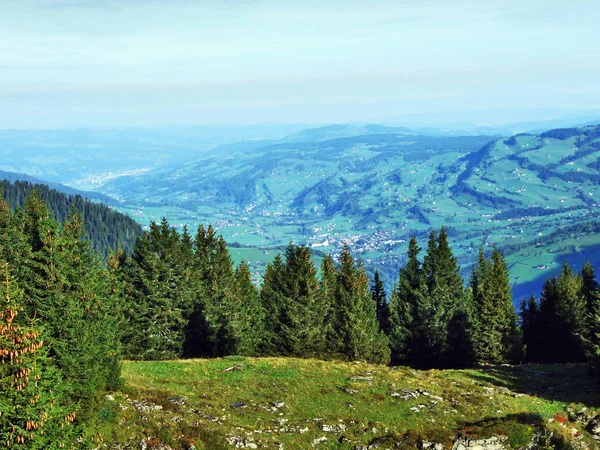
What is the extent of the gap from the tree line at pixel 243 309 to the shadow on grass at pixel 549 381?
2408 millimetres

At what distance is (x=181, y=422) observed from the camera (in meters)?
29.6

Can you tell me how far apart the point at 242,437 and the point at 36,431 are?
1069 centimetres

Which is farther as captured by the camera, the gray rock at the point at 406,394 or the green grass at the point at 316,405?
the gray rock at the point at 406,394

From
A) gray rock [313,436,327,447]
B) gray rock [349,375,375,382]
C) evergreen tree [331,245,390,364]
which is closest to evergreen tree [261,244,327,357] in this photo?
evergreen tree [331,245,390,364]

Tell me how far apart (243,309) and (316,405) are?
116 feet

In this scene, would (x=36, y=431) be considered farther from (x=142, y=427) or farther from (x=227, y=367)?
(x=227, y=367)

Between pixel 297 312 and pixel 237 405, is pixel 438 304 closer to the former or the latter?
pixel 297 312

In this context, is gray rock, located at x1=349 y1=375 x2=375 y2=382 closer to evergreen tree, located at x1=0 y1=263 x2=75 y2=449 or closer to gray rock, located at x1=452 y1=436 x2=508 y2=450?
gray rock, located at x1=452 y1=436 x2=508 y2=450

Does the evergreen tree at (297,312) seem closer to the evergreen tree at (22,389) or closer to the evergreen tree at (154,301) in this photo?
the evergreen tree at (154,301)

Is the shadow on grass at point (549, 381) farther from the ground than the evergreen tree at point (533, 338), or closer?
farther from the ground

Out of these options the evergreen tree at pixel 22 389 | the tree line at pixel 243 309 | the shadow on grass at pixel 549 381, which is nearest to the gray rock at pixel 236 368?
the tree line at pixel 243 309

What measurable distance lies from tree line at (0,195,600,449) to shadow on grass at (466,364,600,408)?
7.90 ft

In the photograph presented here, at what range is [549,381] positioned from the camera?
169 ft

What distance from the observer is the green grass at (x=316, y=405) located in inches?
1161
